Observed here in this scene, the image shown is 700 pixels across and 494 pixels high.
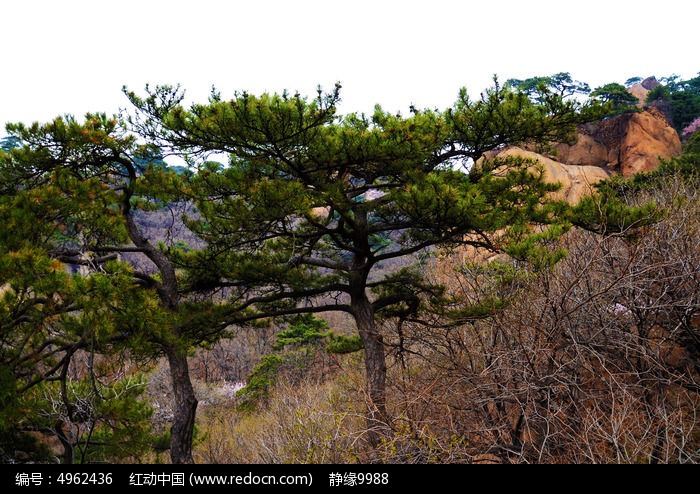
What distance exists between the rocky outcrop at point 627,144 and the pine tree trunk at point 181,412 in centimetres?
2436

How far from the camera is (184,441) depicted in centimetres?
798

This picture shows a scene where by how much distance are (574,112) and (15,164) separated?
335 inches

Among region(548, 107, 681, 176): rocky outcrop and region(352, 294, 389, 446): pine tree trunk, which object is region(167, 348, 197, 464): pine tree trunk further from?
region(548, 107, 681, 176): rocky outcrop

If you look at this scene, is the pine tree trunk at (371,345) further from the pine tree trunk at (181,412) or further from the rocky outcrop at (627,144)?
the rocky outcrop at (627,144)

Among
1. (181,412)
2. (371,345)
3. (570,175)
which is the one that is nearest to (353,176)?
(371,345)

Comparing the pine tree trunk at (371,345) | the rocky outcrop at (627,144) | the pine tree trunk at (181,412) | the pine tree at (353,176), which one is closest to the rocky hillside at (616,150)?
the rocky outcrop at (627,144)

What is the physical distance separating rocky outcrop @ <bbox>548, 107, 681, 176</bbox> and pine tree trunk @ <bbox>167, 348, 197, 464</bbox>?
24359mm

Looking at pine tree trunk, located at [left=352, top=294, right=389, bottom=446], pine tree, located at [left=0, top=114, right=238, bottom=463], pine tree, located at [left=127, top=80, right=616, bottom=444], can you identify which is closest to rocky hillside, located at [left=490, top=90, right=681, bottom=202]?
pine tree, located at [left=127, top=80, right=616, bottom=444]

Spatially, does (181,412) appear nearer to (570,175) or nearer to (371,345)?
(371,345)

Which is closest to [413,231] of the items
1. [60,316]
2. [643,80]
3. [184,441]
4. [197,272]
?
[197,272]

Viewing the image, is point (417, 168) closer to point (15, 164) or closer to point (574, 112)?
point (574, 112)
